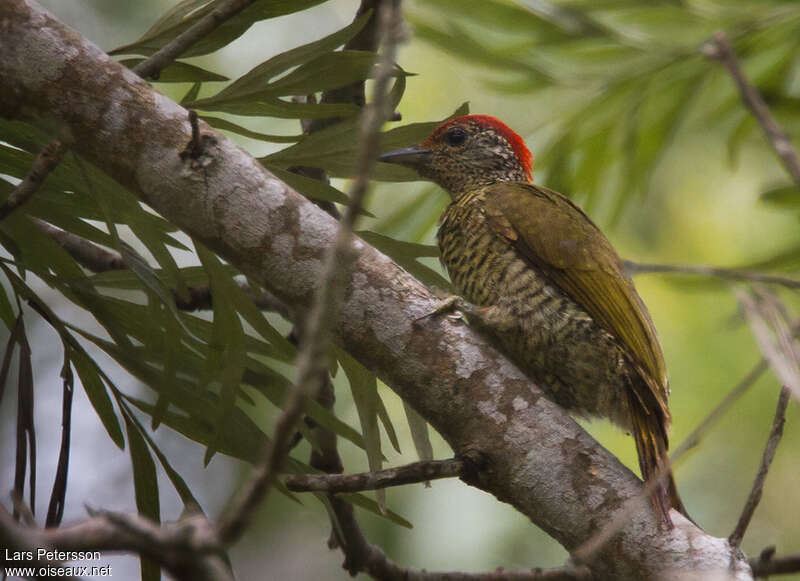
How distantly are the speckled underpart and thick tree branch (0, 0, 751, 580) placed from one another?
80 cm

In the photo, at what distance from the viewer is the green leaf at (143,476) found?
2350 millimetres

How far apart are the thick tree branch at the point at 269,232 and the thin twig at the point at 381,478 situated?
0.24 ft

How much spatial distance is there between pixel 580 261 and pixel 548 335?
1.07 ft

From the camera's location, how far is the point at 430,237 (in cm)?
412

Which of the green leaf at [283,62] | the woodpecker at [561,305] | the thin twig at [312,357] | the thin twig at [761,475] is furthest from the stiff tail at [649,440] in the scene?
the thin twig at [312,357]

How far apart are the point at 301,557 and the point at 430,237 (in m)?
3.28

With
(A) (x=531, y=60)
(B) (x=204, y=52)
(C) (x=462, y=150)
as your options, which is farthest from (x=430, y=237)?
(B) (x=204, y=52)

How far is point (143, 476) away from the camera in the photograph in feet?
7.75

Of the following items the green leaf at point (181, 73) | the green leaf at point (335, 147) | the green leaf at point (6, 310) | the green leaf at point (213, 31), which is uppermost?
the green leaf at point (213, 31)

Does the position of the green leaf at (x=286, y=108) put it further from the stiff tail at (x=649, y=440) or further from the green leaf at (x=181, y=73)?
the stiff tail at (x=649, y=440)

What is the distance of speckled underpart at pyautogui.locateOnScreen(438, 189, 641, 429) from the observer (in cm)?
289

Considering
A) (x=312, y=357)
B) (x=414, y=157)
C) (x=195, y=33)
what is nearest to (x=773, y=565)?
(x=312, y=357)

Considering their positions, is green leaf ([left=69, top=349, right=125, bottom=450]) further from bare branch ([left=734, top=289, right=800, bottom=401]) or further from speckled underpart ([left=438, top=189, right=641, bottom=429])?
bare branch ([left=734, top=289, right=800, bottom=401])

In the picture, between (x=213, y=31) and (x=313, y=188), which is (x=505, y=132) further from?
(x=213, y=31)
